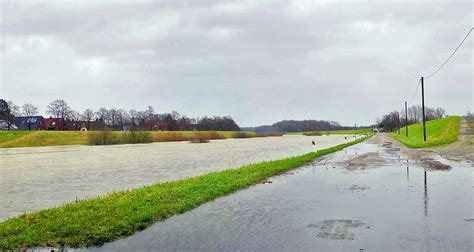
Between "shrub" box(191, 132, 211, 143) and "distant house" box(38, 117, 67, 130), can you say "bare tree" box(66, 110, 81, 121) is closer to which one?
"distant house" box(38, 117, 67, 130)

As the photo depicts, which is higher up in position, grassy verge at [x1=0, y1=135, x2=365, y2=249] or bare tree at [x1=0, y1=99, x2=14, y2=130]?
bare tree at [x1=0, y1=99, x2=14, y2=130]

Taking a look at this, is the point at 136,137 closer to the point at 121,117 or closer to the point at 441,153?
the point at 441,153

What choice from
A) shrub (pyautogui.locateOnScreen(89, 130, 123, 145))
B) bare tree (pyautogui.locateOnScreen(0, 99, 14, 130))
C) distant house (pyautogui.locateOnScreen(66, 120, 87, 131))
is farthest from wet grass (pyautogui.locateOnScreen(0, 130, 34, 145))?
distant house (pyautogui.locateOnScreen(66, 120, 87, 131))

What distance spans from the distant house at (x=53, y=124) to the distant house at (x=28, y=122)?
180cm

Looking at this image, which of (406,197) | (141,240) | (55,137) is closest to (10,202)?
(141,240)

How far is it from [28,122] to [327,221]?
141808 mm

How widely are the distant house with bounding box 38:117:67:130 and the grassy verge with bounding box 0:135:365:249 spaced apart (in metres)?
128

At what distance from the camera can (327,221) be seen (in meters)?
8.77

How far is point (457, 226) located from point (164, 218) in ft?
20.2

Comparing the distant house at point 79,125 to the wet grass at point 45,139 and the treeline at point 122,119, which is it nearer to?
the treeline at point 122,119

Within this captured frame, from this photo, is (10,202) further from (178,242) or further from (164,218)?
(178,242)

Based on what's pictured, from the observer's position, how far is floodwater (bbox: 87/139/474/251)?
7.06 metres

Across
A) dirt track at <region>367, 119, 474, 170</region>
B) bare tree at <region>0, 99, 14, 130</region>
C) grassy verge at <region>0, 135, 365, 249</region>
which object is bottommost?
grassy verge at <region>0, 135, 365, 249</region>

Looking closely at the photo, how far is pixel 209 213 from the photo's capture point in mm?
10164
